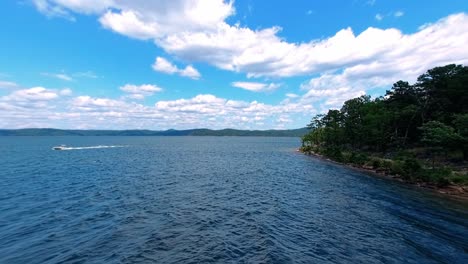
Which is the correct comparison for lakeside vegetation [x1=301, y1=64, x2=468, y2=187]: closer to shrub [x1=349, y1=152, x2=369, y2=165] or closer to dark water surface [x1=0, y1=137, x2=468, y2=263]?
shrub [x1=349, y1=152, x2=369, y2=165]

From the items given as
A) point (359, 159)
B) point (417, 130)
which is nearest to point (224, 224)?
point (359, 159)

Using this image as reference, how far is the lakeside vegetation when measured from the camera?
55.9 metres

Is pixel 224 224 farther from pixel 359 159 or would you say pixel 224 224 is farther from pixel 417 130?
pixel 417 130

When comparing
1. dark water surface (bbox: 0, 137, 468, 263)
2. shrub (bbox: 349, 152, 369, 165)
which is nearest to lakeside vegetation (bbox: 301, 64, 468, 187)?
shrub (bbox: 349, 152, 369, 165)

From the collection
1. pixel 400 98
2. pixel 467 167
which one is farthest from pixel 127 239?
pixel 400 98

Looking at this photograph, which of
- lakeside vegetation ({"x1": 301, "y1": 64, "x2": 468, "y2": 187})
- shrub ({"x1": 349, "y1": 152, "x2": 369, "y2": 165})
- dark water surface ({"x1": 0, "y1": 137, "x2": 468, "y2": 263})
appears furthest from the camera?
shrub ({"x1": 349, "y1": 152, "x2": 369, "y2": 165})

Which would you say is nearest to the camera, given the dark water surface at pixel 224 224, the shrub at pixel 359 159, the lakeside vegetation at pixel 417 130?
the dark water surface at pixel 224 224

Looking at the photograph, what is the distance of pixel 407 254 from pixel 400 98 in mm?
91576

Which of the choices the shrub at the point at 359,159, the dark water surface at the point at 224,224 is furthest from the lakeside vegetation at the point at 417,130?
the dark water surface at the point at 224,224

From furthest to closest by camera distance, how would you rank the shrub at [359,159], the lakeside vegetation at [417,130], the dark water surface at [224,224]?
the shrub at [359,159]
the lakeside vegetation at [417,130]
the dark water surface at [224,224]

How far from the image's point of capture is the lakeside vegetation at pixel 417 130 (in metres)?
55.9

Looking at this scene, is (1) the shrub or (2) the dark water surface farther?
(1) the shrub

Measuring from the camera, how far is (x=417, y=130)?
90000 millimetres

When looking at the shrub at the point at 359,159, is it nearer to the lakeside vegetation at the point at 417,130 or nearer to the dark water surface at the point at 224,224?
the lakeside vegetation at the point at 417,130
